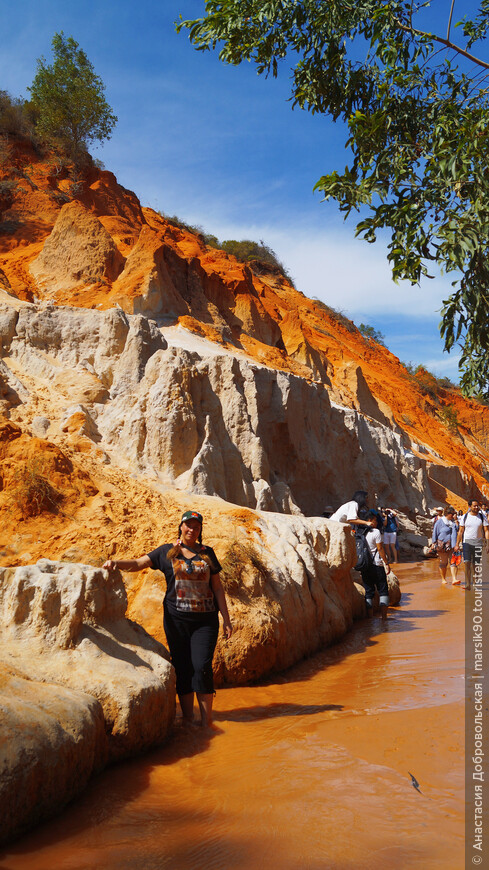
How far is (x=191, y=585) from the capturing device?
4414mm

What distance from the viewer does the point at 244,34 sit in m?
8.23

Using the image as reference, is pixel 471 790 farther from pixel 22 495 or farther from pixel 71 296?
pixel 71 296

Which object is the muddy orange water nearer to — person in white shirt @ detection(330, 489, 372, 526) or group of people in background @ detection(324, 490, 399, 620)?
group of people in background @ detection(324, 490, 399, 620)

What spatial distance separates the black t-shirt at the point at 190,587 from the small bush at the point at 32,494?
8.48ft

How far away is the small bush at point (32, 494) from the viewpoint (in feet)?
21.5

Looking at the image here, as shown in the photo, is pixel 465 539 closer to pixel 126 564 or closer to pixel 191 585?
pixel 191 585

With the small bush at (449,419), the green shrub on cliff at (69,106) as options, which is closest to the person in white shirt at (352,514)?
the green shrub on cliff at (69,106)

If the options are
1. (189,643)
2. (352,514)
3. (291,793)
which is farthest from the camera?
(352,514)

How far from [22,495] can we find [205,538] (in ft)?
Answer: 6.52

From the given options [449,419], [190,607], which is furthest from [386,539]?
[449,419]

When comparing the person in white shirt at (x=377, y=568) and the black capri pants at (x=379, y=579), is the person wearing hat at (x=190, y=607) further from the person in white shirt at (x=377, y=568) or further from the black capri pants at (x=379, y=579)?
the black capri pants at (x=379, y=579)

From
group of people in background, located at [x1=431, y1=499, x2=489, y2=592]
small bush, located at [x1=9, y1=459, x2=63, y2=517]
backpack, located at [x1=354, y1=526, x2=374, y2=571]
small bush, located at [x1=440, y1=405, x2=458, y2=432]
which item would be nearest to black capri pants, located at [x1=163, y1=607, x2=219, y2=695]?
small bush, located at [x1=9, y1=459, x2=63, y2=517]

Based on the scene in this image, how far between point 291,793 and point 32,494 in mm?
4334

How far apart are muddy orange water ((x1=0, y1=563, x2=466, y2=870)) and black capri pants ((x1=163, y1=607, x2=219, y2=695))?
1.20 ft
